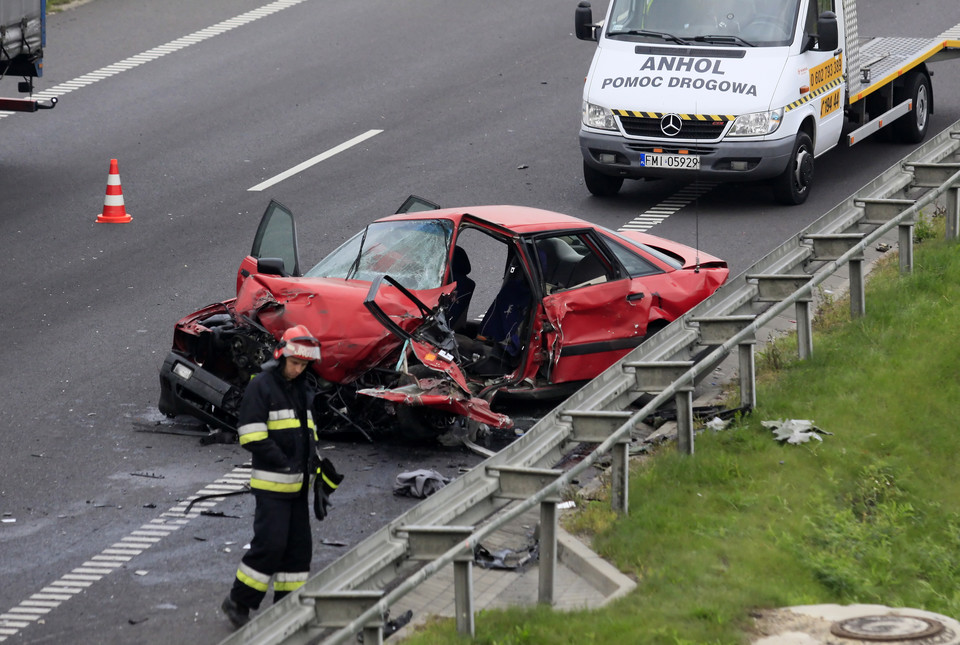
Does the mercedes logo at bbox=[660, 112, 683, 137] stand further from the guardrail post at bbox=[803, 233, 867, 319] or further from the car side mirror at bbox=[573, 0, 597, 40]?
the guardrail post at bbox=[803, 233, 867, 319]

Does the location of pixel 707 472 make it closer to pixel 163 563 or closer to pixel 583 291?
pixel 583 291

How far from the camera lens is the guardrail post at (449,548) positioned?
6.96 metres

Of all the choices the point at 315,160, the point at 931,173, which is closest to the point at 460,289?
the point at 931,173

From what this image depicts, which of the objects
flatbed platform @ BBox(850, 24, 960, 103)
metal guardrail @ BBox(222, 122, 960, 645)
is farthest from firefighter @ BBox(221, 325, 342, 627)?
flatbed platform @ BBox(850, 24, 960, 103)

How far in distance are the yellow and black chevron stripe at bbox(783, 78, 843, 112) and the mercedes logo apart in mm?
1047

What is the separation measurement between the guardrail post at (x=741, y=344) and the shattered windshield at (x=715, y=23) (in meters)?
6.21

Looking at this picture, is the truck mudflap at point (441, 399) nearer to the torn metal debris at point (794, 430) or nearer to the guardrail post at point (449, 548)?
the torn metal debris at point (794, 430)

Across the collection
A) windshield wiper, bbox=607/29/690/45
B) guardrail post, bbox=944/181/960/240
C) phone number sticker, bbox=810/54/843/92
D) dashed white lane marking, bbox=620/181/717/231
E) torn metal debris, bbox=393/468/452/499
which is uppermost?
windshield wiper, bbox=607/29/690/45

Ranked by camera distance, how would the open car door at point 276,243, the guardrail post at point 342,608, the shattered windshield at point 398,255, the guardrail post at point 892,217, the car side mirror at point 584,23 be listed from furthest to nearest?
the car side mirror at point 584,23, the guardrail post at point 892,217, the open car door at point 276,243, the shattered windshield at point 398,255, the guardrail post at point 342,608

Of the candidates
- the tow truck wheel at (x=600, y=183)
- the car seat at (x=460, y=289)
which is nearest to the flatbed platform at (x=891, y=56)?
the tow truck wheel at (x=600, y=183)

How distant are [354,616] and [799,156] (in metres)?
10.1

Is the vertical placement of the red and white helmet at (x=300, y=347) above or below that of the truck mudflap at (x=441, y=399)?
above

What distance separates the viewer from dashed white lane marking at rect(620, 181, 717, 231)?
49.8ft

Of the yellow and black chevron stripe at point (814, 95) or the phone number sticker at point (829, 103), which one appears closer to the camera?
the yellow and black chevron stripe at point (814, 95)
